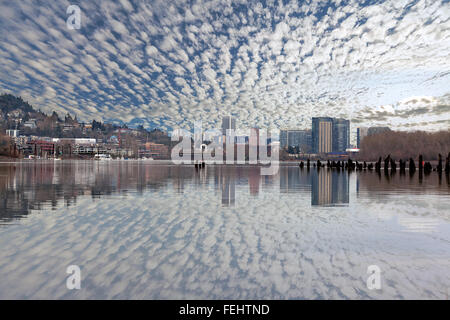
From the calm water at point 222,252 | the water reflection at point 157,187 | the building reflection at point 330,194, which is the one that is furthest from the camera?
the building reflection at point 330,194

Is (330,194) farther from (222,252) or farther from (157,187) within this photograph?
(222,252)

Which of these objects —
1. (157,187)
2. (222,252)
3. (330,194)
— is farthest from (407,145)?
(222,252)

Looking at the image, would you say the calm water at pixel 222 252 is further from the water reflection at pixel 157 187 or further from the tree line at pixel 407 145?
the tree line at pixel 407 145

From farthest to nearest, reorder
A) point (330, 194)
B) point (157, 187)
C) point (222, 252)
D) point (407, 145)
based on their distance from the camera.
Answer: point (407, 145) < point (157, 187) < point (330, 194) < point (222, 252)

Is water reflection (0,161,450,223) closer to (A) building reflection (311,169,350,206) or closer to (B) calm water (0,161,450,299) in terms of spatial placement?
(A) building reflection (311,169,350,206)

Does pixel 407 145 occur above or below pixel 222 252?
above

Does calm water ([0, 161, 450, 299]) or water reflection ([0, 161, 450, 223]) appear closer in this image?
calm water ([0, 161, 450, 299])

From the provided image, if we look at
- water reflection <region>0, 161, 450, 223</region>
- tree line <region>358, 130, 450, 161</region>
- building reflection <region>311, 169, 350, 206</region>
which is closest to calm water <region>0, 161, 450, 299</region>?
water reflection <region>0, 161, 450, 223</region>

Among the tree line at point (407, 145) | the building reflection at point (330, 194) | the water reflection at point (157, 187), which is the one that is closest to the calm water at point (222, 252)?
the water reflection at point (157, 187)

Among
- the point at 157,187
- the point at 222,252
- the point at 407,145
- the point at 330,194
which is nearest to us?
the point at 222,252

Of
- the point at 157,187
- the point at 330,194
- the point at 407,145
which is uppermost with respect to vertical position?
the point at 407,145

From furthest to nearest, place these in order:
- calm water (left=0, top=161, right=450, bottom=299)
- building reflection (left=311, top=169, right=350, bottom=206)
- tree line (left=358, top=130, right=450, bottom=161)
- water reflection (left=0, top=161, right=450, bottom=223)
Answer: tree line (left=358, top=130, right=450, bottom=161)
building reflection (left=311, top=169, right=350, bottom=206)
water reflection (left=0, top=161, right=450, bottom=223)
calm water (left=0, top=161, right=450, bottom=299)

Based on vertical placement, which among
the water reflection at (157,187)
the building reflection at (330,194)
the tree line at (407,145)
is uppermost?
the tree line at (407,145)
